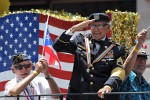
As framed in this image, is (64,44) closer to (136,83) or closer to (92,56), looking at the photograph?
(92,56)

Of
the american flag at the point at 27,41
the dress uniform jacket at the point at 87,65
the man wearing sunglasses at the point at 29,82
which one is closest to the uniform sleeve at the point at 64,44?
the dress uniform jacket at the point at 87,65

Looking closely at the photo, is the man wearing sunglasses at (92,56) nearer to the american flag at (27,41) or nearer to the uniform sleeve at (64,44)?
the uniform sleeve at (64,44)

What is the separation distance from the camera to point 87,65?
4891 millimetres

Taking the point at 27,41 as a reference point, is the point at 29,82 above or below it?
Result: below

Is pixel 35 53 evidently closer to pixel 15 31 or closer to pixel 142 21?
pixel 15 31

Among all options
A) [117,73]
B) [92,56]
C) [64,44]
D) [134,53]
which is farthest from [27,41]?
[117,73]

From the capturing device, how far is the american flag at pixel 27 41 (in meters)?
6.89

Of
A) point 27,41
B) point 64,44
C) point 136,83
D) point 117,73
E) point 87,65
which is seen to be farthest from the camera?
point 27,41

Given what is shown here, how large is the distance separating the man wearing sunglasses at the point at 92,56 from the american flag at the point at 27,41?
6.15 feet

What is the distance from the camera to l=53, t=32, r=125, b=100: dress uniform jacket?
16.0 ft

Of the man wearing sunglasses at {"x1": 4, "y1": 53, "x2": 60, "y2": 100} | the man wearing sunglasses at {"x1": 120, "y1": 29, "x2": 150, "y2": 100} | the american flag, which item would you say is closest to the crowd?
the man wearing sunglasses at {"x1": 4, "y1": 53, "x2": 60, "y2": 100}

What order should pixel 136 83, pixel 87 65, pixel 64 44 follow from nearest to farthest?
pixel 87 65 → pixel 64 44 → pixel 136 83

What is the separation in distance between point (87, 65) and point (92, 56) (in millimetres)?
105

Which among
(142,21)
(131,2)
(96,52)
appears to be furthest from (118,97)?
(131,2)
